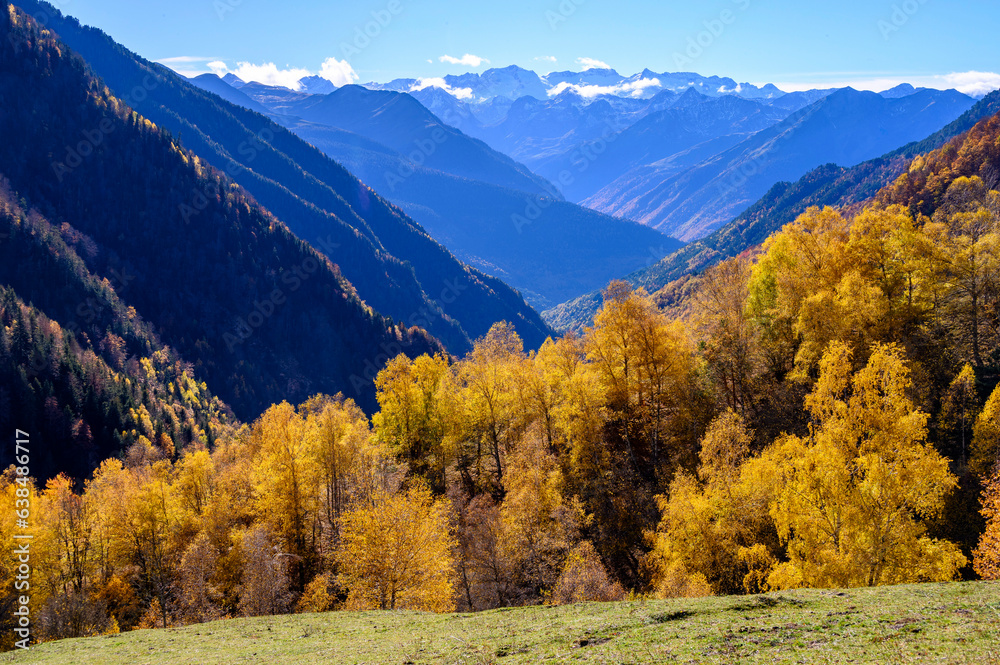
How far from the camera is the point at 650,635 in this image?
19969 mm

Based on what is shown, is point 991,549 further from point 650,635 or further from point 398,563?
point 398,563

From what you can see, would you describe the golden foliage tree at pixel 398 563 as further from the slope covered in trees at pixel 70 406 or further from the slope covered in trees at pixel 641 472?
the slope covered in trees at pixel 70 406

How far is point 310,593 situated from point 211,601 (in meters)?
13.2

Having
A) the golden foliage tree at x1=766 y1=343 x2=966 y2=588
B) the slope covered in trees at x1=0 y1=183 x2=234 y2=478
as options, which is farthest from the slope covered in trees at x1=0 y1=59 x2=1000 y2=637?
the slope covered in trees at x1=0 y1=183 x2=234 y2=478

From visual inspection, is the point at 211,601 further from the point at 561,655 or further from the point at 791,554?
the point at 791,554

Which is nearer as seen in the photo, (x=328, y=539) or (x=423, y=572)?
(x=423, y=572)

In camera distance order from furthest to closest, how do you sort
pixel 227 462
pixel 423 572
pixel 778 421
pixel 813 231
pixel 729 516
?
pixel 227 462, pixel 813 231, pixel 778 421, pixel 423 572, pixel 729 516

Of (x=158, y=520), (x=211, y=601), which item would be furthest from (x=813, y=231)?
(x=158, y=520)

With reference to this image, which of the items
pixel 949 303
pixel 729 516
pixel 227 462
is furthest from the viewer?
pixel 227 462

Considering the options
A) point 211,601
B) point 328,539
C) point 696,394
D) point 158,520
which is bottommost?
point 211,601

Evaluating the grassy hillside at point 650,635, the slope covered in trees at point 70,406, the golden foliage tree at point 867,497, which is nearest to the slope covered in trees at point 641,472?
the golden foliage tree at point 867,497

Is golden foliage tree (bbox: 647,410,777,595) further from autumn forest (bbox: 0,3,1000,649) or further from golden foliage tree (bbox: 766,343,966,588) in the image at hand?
golden foliage tree (bbox: 766,343,966,588)

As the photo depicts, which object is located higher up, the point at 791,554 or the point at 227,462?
the point at 227,462

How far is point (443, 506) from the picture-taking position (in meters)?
46.3
